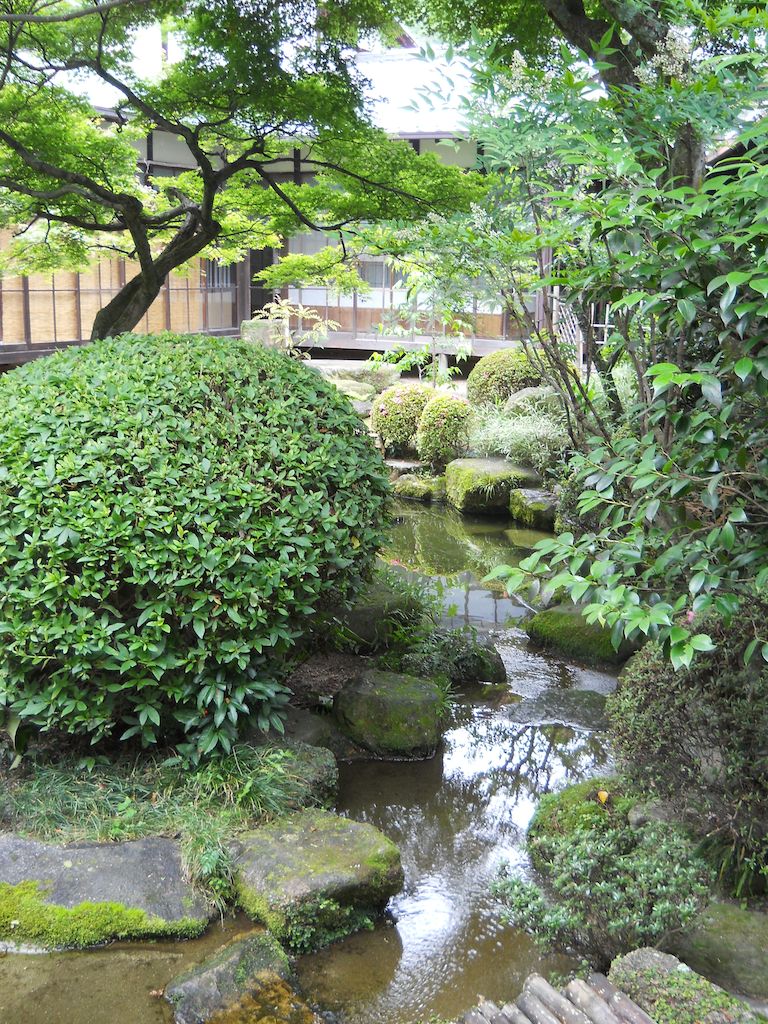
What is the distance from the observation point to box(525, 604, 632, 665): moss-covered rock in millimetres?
6934

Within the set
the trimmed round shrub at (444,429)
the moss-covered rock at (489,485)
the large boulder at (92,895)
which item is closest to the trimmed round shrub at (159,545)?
the large boulder at (92,895)

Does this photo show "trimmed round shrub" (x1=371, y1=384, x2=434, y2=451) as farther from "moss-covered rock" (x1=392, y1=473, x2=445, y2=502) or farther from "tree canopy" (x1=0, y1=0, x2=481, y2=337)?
"tree canopy" (x1=0, y1=0, x2=481, y2=337)

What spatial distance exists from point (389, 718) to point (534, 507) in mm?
6422

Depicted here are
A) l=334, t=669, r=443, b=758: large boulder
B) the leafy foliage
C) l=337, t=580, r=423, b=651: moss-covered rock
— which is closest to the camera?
the leafy foliage

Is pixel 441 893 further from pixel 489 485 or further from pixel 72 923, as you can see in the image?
pixel 489 485

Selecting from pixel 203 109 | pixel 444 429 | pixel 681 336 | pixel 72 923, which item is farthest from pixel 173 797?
pixel 444 429

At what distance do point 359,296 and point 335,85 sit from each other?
13.0m

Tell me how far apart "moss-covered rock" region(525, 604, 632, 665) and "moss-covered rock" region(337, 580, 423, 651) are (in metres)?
1.13

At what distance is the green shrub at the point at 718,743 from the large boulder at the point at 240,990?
1819 mm

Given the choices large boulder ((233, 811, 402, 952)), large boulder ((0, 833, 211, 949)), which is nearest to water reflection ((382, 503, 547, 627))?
large boulder ((233, 811, 402, 952))

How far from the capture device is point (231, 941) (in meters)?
3.72

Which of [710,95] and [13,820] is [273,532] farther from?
[710,95]

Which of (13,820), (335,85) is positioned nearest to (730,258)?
(13,820)

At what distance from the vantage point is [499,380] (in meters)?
15.1
